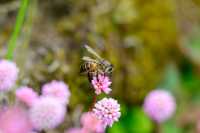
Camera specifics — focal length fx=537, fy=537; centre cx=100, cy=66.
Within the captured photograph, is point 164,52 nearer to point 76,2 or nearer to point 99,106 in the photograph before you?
point 76,2

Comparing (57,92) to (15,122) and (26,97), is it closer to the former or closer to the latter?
(26,97)

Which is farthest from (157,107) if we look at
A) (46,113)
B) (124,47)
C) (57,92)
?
(124,47)

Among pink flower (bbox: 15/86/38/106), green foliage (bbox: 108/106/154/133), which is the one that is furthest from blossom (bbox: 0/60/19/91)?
green foliage (bbox: 108/106/154/133)

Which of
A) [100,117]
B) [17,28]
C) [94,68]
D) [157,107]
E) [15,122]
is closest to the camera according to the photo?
[15,122]

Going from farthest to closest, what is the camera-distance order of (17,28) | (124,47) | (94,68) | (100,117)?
(124,47) < (17,28) < (94,68) < (100,117)

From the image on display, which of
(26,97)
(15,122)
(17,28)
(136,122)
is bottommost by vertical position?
(15,122)

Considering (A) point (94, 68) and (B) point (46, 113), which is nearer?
(B) point (46, 113)

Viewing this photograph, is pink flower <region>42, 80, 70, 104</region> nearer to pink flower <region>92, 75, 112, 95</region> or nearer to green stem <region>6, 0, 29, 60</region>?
pink flower <region>92, 75, 112, 95</region>
